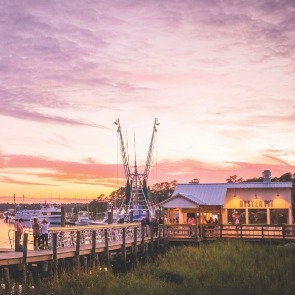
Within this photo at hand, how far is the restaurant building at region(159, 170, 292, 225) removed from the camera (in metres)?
40.0

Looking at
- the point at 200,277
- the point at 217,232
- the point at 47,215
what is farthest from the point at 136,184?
the point at 200,277

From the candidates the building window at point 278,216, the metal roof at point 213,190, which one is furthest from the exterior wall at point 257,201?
the metal roof at point 213,190

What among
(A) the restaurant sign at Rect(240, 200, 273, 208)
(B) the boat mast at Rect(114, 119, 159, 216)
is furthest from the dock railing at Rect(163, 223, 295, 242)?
(B) the boat mast at Rect(114, 119, 159, 216)

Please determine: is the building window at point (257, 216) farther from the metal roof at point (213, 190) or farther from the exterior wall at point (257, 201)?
the metal roof at point (213, 190)

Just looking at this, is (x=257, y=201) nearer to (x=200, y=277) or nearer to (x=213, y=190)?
(x=213, y=190)

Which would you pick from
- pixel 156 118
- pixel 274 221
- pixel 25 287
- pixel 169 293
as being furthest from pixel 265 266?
pixel 156 118

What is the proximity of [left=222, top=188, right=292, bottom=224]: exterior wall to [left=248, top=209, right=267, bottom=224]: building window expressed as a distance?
8 cm

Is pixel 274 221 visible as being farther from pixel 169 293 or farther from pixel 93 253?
→ pixel 169 293

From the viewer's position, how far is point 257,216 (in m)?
40.7

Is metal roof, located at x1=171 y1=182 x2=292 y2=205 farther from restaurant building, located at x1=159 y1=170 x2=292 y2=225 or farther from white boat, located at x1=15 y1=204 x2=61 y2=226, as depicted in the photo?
white boat, located at x1=15 y1=204 x2=61 y2=226

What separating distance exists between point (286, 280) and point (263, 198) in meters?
21.7

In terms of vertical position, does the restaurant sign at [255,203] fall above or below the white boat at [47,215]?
above

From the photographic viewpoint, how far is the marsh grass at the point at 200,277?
17953mm

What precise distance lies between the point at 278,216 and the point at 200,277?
20676mm
